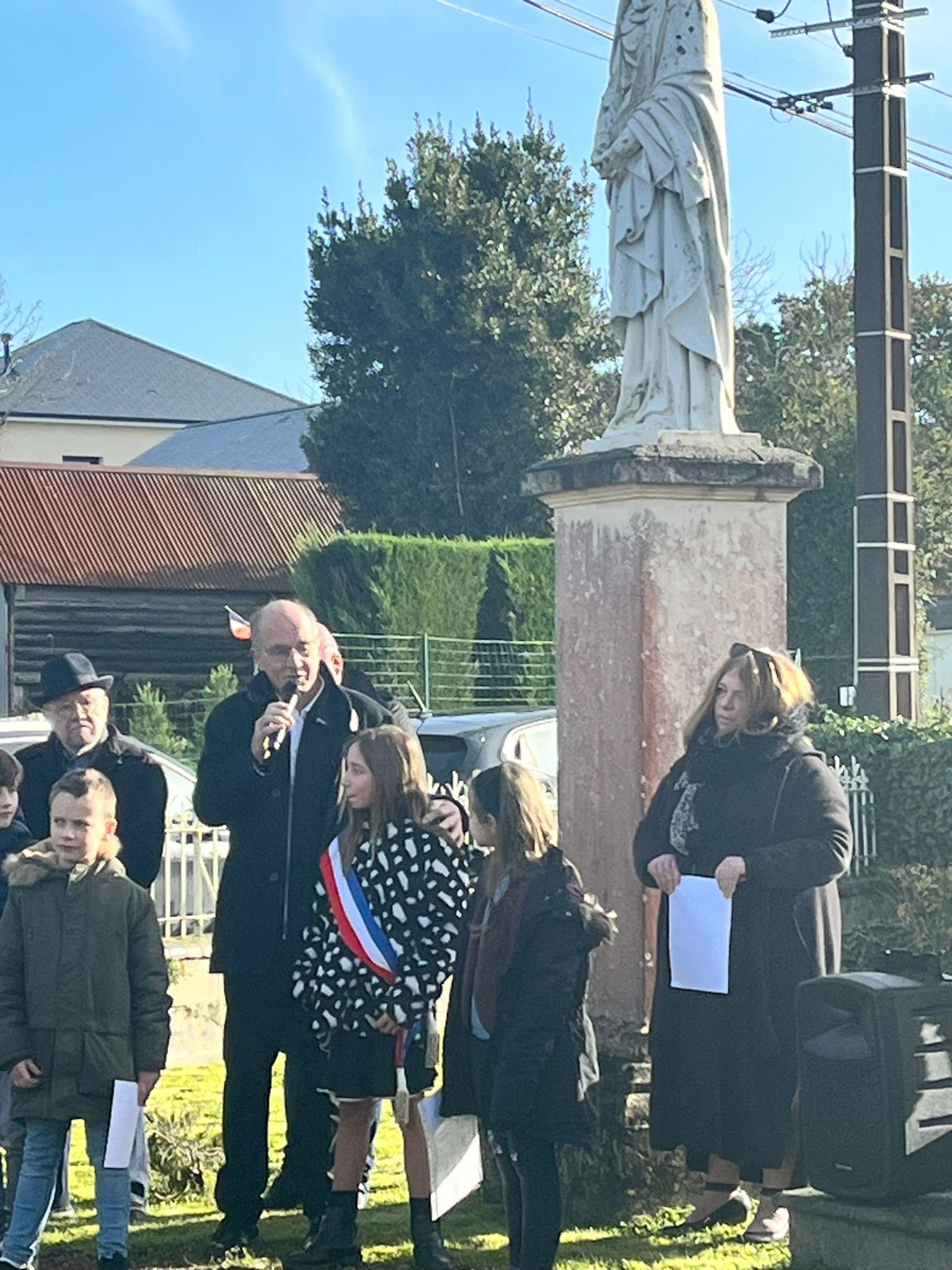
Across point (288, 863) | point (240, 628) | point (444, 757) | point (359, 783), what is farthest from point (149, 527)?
point (359, 783)

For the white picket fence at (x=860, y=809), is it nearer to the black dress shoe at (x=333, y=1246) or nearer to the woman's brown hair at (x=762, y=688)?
the woman's brown hair at (x=762, y=688)

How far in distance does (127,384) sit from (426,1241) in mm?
60274

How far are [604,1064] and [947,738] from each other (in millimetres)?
8683

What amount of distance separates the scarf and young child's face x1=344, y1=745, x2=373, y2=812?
100 centimetres

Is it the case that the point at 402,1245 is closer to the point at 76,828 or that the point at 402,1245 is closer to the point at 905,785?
the point at 76,828

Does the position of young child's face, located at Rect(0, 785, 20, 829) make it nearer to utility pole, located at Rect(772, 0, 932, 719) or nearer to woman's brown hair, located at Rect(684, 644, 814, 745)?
woman's brown hair, located at Rect(684, 644, 814, 745)

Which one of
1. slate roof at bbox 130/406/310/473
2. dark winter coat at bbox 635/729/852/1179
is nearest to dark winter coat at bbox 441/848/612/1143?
dark winter coat at bbox 635/729/852/1179

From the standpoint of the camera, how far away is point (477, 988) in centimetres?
595

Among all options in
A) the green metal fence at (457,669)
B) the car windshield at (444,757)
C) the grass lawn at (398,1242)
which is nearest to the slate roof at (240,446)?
the green metal fence at (457,669)

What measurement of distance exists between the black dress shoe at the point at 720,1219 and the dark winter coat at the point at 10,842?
2366 mm

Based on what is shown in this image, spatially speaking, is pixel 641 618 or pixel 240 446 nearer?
pixel 641 618

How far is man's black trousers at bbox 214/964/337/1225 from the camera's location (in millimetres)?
6488

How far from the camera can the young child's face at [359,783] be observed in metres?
6.06

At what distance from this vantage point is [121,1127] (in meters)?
5.86
